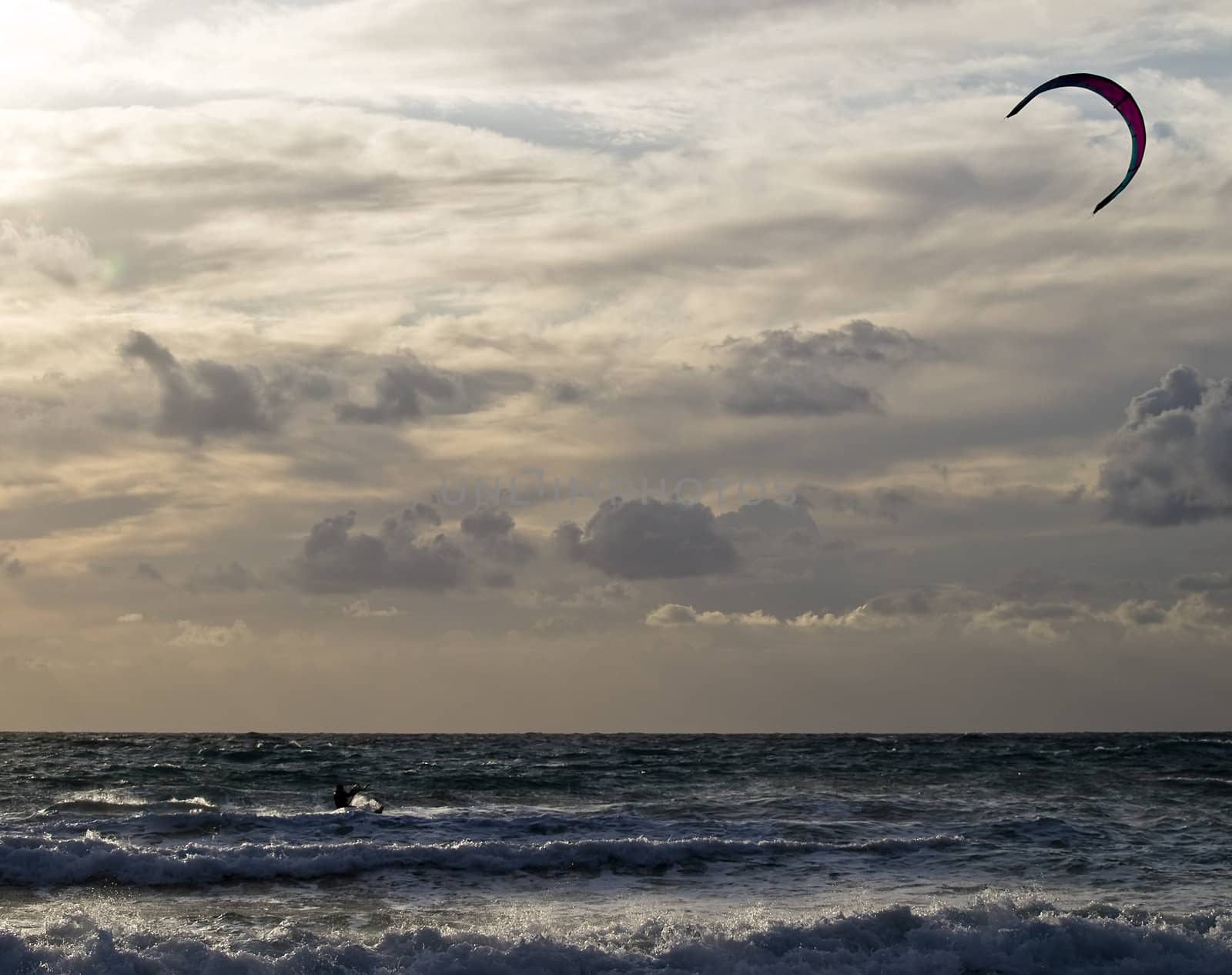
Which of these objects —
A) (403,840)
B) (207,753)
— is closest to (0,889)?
(403,840)

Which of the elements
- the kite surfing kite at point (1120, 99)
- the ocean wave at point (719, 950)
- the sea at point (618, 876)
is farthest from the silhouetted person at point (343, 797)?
the kite surfing kite at point (1120, 99)

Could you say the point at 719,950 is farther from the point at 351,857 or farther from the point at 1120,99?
the point at 1120,99

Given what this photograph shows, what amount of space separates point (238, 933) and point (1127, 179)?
24691 millimetres

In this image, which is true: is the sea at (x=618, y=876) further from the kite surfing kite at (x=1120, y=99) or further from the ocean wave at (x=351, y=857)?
the kite surfing kite at (x=1120, y=99)

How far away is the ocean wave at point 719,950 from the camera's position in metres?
16.0

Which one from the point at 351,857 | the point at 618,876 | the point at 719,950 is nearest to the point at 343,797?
the point at 351,857

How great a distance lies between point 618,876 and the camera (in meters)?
23.0

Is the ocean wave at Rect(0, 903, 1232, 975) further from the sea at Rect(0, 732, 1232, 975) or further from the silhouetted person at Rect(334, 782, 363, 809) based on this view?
the silhouetted person at Rect(334, 782, 363, 809)

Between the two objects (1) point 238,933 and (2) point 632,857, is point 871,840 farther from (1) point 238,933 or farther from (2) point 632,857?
(1) point 238,933

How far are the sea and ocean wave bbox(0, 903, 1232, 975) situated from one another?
36 millimetres

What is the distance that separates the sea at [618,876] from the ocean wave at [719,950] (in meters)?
0.04

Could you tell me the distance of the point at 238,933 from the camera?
58.0 ft

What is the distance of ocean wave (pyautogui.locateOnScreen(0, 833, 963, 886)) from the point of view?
2208 centimetres

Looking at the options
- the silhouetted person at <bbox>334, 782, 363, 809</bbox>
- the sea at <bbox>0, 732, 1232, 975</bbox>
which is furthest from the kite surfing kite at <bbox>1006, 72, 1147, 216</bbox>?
the silhouetted person at <bbox>334, 782, 363, 809</bbox>
